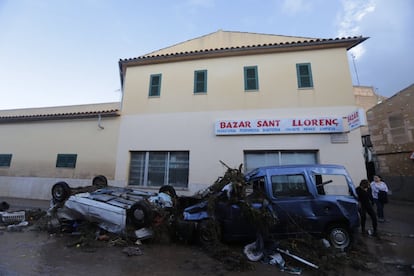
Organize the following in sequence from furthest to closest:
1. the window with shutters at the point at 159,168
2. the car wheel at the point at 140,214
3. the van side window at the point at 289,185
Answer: the window with shutters at the point at 159,168, the car wheel at the point at 140,214, the van side window at the point at 289,185

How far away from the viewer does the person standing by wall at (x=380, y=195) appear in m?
7.41

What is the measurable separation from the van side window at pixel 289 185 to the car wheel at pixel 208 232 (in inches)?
64.3

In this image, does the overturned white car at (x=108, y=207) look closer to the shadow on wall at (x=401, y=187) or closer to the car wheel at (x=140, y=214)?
the car wheel at (x=140, y=214)

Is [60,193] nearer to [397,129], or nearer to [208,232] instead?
[208,232]

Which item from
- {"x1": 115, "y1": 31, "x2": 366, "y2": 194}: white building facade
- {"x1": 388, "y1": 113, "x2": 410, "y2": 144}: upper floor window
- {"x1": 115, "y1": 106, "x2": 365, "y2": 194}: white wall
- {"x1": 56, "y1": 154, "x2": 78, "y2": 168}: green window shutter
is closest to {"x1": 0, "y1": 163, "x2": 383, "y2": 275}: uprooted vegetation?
{"x1": 115, "y1": 106, "x2": 365, "y2": 194}: white wall

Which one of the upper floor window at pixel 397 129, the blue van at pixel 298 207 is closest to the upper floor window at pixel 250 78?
the blue van at pixel 298 207

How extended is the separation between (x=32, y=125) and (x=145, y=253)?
36.3 ft

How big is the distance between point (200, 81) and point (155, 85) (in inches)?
91.6

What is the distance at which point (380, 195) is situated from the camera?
743cm

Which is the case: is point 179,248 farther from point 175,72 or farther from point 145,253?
point 175,72

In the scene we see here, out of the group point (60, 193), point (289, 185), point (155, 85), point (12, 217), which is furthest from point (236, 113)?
point (12, 217)

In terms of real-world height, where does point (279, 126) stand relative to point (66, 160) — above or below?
above

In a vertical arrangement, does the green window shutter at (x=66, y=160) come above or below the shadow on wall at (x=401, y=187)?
above

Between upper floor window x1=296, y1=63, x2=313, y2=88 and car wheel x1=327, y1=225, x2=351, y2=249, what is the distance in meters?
6.25
